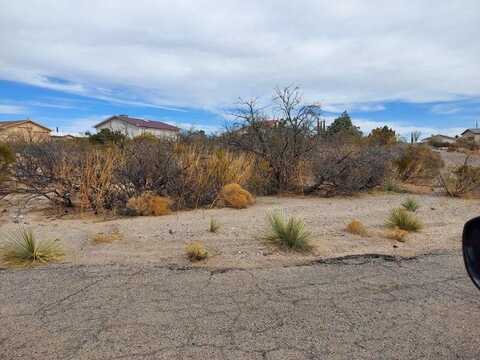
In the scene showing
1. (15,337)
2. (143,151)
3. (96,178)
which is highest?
(143,151)

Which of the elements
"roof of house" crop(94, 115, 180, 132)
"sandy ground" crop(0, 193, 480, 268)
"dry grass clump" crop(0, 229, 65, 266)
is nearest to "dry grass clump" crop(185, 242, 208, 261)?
"sandy ground" crop(0, 193, 480, 268)

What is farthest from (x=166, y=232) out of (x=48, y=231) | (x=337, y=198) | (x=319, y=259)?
(x=337, y=198)

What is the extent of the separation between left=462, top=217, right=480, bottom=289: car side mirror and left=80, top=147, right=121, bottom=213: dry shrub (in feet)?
29.1

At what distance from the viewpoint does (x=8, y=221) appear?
8.38 m

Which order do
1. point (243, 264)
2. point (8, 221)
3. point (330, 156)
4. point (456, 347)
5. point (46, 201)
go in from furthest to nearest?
point (330, 156)
point (46, 201)
point (8, 221)
point (243, 264)
point (456, 347)

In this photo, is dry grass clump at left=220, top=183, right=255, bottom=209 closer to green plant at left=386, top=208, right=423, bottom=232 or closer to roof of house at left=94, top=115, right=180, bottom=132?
green plant at left=386, top=208, right=423, bottom=232

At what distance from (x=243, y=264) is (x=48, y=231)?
173 inches

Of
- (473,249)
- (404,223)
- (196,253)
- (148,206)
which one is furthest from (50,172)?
(473,249)

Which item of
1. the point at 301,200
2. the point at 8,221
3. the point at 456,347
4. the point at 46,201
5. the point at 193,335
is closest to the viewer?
the point at 456,347

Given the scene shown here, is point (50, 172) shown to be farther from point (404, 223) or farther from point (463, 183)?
point (463, 183)

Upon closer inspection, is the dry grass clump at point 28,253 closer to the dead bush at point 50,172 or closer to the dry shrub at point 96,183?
the dry shrub at point 96,183

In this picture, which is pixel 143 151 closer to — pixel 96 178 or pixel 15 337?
pixel 96 178

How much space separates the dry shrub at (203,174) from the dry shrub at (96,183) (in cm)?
159

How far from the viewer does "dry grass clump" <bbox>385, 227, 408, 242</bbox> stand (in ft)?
21.6
